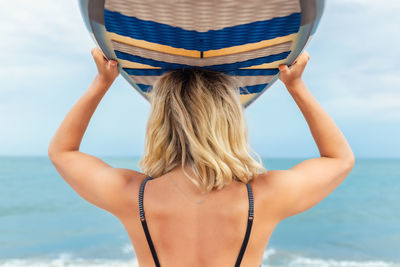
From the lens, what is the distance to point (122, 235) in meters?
13.0

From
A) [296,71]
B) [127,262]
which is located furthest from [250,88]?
[127,262]

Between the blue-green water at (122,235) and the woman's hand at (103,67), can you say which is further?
the blue-green water at (122,235)

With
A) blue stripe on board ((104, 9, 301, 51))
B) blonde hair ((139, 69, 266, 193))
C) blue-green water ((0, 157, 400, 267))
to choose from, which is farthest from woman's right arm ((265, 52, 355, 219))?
blue-green water ((0, 157, 400, 267))

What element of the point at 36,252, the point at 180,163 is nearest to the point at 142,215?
the point at 180,163

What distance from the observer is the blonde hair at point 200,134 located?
1413mm

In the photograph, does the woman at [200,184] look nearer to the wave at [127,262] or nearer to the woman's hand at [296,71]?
the woman's hand at [296,71]

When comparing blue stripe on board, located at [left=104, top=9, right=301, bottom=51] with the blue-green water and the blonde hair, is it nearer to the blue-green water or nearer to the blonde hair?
the blonde hair

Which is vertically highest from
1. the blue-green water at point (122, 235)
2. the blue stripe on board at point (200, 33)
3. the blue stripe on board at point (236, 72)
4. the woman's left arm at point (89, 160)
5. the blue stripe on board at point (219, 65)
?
the blue stripe on board at point (200, 33)

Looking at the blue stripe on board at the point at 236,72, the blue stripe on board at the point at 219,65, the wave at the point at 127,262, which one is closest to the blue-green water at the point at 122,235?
the wave at the point at 127,262

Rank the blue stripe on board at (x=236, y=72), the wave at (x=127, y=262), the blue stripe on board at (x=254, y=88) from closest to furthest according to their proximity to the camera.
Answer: the blue stripe on board at (x=236, y=72)
the blue stripe on board at (x=254, y=88)
the wave at (x=127, y=262)

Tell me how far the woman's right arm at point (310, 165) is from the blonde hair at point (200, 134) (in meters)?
0.13

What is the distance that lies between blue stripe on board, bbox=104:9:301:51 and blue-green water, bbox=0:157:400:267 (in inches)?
313

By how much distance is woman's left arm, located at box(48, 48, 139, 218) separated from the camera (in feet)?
4.80

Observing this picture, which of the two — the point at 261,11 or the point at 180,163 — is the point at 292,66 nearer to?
the point at 261,11
